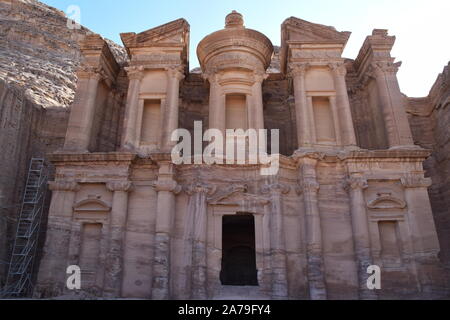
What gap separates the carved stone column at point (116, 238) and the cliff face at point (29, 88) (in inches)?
201

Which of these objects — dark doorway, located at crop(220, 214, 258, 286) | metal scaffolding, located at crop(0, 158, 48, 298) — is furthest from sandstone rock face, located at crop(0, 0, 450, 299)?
dark doorway, located at crop(220, 214, 258, 286)

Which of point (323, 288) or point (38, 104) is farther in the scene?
point (38, 104)

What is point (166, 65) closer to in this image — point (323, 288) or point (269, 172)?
point (269, 172)

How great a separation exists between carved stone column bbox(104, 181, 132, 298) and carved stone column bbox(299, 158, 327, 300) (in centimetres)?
659

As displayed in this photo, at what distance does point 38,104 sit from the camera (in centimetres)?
1934

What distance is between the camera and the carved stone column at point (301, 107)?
15.2 metres

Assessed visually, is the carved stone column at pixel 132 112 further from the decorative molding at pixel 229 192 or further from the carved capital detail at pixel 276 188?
the carved capital detail at pixel 276 188

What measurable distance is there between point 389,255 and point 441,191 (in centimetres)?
560

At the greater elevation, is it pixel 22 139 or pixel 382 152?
pixel 22 139

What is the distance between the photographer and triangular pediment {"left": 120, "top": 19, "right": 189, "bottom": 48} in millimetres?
17016

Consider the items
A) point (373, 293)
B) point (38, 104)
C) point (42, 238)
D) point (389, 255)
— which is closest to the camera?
point (373, 293)

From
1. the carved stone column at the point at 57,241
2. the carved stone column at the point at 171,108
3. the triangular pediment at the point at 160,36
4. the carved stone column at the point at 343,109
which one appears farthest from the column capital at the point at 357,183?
the carved stone column at the point at 57,241

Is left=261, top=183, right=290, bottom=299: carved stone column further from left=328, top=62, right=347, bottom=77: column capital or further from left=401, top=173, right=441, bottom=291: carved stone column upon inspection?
left=328, top=62, right=347, bottom=77: column capital

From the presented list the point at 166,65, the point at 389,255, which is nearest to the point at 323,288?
the point at 389,255
